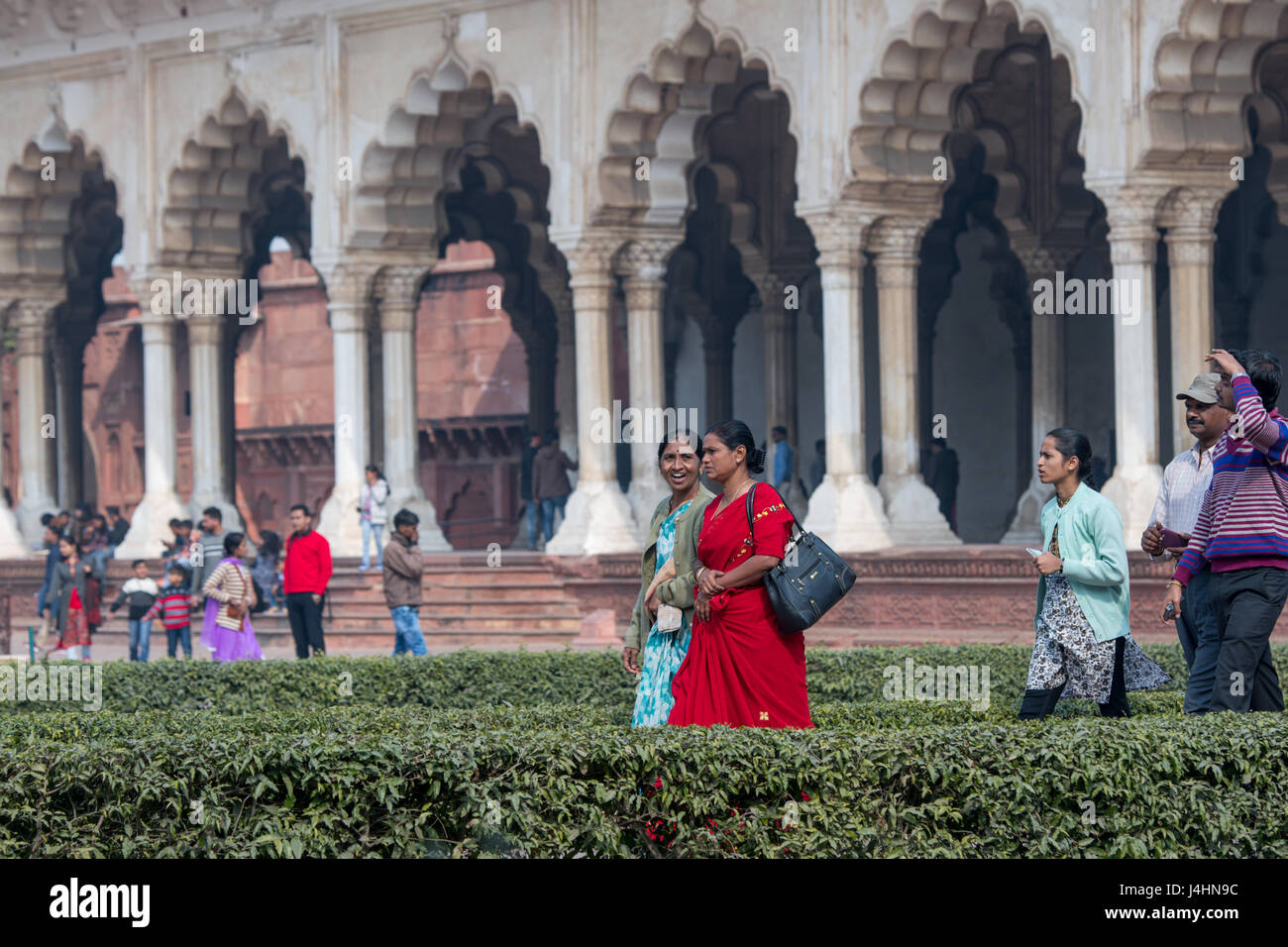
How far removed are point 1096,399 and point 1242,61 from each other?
721 cm

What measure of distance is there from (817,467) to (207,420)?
5.89 metres

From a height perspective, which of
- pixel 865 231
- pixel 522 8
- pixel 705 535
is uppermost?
pixel 522 8

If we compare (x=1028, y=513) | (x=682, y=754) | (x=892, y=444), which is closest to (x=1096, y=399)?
(x=1028, y=513)

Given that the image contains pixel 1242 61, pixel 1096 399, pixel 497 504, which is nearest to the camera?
pixel 1242 61

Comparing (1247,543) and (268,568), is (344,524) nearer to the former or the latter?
(268,568)

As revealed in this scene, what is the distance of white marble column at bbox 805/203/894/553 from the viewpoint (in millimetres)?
15836

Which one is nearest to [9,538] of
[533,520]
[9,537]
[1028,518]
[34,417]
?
[9,537]

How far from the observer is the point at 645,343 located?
1762 cm

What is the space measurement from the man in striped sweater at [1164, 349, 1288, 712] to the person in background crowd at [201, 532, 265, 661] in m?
7.71

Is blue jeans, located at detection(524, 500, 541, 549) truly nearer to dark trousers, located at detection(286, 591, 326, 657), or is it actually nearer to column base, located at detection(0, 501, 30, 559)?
column base, located at detection(0, 501, 30, 559)

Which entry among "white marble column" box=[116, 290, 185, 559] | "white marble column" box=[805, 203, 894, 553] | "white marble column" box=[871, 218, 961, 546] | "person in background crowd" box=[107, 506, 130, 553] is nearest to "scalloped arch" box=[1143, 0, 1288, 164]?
"white marble column" box=[871, 218, 961, 546]

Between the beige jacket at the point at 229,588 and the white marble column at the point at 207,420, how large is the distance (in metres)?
6.88
